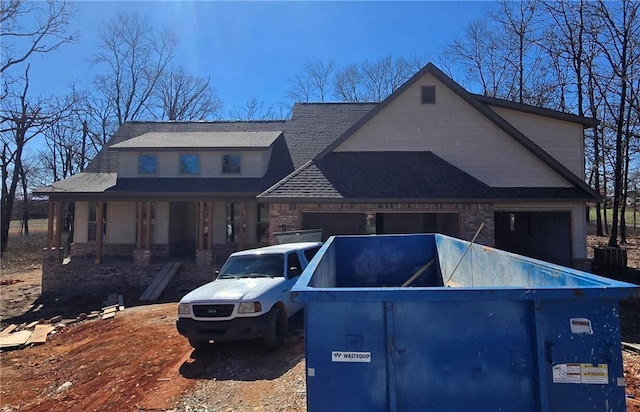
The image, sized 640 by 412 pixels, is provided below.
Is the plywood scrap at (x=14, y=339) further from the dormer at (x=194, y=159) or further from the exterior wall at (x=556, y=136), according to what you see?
the exterior wall at (x=556, y=136)

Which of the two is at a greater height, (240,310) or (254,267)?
(254,267)

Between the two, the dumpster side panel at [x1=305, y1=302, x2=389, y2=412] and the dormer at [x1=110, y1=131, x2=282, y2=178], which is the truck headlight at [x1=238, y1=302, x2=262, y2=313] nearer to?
the dumpster side panel at [x1=305, y1=302, x2=389, y2=412]

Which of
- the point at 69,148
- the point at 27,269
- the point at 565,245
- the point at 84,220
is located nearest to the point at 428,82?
the point at 565,245

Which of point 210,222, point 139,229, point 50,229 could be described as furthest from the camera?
point 210,222

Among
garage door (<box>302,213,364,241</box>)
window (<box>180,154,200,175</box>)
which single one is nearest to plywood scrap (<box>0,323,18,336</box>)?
window (<box>180,154,200,175</box>)

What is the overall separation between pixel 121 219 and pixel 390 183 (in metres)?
12.7

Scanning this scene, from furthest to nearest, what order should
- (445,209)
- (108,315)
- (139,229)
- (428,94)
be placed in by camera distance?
1. (139,229)
2. (428,94)
3. (445,209)
4. (108,315)

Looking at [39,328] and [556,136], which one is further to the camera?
[556,136]

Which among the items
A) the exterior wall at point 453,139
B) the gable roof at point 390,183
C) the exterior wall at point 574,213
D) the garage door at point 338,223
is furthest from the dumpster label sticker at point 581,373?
the garage door at point 338,223

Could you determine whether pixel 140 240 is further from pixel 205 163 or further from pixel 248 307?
pixel 248 307

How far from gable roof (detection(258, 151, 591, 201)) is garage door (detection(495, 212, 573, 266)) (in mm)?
1849

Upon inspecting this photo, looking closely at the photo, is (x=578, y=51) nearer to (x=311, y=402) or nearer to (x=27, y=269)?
(x=311, y=402)

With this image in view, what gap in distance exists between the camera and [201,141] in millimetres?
18812

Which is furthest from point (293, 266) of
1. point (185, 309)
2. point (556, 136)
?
point (556, 136)
